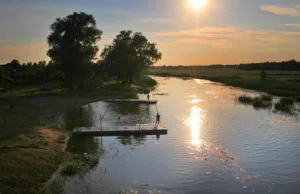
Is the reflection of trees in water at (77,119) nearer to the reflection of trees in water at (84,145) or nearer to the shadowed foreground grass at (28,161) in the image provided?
the reflection of trees in water at (84,145)

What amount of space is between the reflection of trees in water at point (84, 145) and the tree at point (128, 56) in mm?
70225

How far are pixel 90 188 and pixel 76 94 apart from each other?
2115 inches

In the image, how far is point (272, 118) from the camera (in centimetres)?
4656

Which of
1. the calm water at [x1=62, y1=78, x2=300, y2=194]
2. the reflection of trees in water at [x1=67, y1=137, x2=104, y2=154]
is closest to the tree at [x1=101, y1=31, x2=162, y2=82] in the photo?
the calm water at [x1=62, y1=78, x2=300, y2=194]

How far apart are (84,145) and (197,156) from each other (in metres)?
10.0

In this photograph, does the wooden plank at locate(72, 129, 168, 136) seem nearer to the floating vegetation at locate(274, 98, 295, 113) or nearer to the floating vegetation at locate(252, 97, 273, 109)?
the floating vegetation at locate(274, 98, 295, 113)

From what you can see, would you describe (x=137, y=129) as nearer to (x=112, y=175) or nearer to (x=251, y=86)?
(x=112, y=175)

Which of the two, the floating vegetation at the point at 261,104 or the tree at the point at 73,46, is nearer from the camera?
the floating vegetation at the point at 261,104

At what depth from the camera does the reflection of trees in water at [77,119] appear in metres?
40.6

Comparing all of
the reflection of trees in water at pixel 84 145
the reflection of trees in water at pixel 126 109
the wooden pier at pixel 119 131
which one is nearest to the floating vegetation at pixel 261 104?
the reflection of trees in water at pixel 126 109

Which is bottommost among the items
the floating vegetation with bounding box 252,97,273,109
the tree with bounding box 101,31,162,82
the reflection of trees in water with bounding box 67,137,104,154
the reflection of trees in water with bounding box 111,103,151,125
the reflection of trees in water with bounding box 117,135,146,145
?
the reflection of trees in water with bounding box 67,137,104,154

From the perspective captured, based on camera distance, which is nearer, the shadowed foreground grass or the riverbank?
the shadowed foreground grass

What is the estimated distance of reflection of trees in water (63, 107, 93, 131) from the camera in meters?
40.6

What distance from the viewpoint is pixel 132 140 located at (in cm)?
3325
